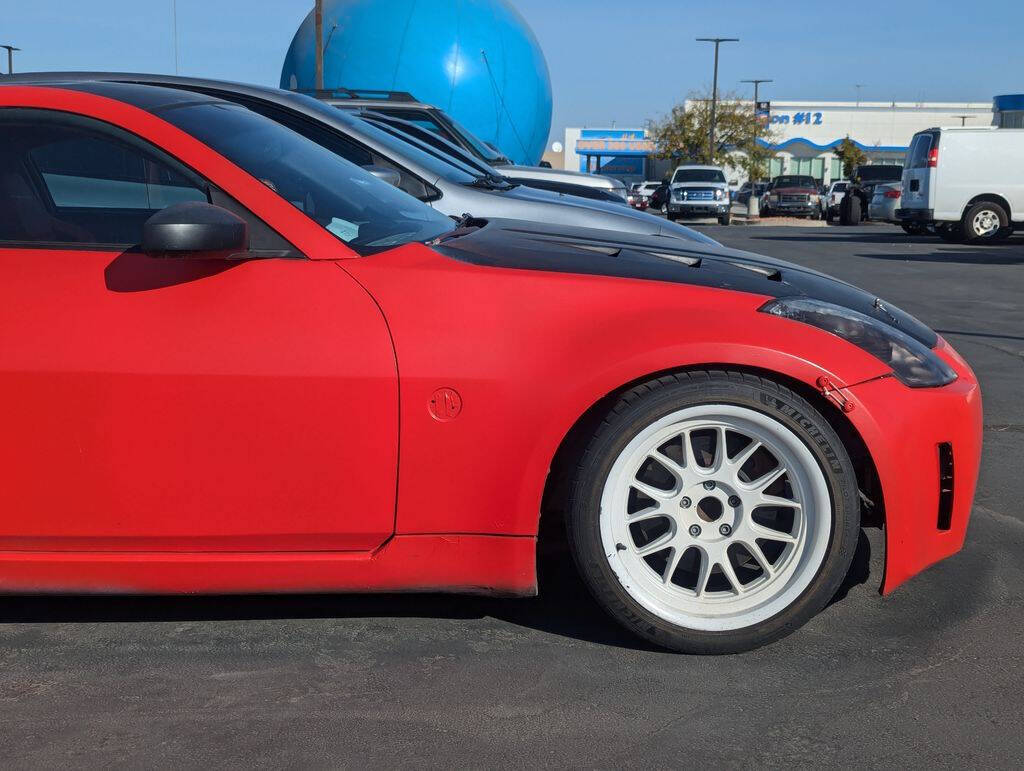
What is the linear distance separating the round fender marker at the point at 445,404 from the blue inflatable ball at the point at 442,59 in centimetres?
2138

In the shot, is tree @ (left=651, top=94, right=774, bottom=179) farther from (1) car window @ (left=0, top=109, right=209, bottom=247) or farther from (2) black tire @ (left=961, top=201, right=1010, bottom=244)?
(1) car window @ (left=0, top=109, right=209, bottom=247)

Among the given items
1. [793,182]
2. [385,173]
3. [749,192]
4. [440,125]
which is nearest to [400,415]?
[385,173]

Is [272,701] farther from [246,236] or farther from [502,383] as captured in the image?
[246,236]

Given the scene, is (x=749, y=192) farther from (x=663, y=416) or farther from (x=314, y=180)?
(x=663, y=416)

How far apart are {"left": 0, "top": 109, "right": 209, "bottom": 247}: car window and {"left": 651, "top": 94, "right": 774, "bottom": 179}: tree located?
63374mm

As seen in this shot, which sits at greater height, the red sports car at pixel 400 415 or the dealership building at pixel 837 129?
→ the dealership building at pixel 837 129

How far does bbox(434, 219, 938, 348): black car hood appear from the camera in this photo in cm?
317

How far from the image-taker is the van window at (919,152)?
21406mm

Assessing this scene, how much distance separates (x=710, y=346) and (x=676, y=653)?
2.70ft

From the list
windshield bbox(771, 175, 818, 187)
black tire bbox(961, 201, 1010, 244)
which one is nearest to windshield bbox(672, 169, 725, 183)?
windshield bbox(771, 175, 818, 187)

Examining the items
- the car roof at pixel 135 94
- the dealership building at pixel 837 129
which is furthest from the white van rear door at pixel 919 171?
the dealership building at pixel 837 129

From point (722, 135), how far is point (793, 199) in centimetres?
2477

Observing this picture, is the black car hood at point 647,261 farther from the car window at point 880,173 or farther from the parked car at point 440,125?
the car window at point 880,173

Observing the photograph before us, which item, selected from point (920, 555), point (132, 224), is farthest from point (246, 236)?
point (920, 555)
